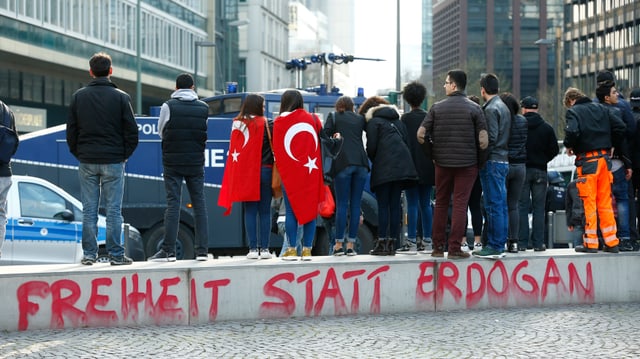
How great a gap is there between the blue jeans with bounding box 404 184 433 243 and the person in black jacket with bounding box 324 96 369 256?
691 millimetres

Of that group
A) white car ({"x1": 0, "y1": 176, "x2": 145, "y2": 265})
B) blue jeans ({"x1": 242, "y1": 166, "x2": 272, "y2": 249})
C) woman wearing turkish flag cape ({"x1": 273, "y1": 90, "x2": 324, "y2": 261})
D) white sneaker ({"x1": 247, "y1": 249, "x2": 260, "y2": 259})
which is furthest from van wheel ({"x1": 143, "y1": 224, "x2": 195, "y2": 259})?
woman wearing turkish flag cape ({"x1": 273, "y1": 90, "x2": 324, "y2": 261})

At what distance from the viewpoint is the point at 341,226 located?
11484 millimetres

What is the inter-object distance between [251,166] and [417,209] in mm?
2026

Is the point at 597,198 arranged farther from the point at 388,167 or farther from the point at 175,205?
the point at 175,205

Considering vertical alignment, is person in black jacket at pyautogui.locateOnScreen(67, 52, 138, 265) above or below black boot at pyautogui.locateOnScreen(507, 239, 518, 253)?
above

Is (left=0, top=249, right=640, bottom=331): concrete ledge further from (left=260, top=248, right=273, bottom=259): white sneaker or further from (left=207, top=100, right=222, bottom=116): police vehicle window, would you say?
(left=207, top=100, right=222, bottom=116): police vehicle window

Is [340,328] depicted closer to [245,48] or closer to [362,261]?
[362,261]

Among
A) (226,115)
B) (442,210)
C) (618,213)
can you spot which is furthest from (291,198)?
(226,115)

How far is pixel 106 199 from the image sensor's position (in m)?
10.4

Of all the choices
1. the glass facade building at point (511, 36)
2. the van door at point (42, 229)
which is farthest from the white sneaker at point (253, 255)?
the glass facade building at point (511, 36)

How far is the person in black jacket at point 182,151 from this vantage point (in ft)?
35.8

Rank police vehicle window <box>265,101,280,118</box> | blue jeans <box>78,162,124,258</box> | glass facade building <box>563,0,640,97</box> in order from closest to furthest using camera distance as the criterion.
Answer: blue jeans <box>78,162,124,258</box> < police vehicle window <box>265,101,280,118</box> < glass facade building <box>563,0,640,97</box>

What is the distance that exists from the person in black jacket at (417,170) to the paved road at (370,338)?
1665 mm

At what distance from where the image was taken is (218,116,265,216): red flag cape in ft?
36.5
